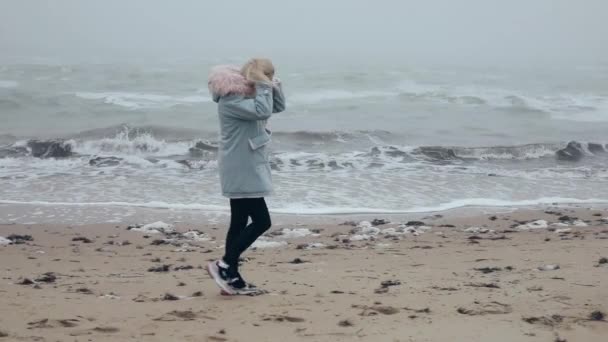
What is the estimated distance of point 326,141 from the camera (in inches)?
686

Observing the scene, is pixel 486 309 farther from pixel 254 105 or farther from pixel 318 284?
pixel 254 105

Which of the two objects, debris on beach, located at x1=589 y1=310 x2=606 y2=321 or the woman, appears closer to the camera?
debris on beach, located at x1=589 y1=310 x2=606 y2=321

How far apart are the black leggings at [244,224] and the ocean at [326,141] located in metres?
4.44

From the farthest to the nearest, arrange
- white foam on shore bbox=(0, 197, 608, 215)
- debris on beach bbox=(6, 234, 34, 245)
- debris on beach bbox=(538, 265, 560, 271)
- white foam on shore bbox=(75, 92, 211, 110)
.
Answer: white foam on shore bbox=(75, 92, 211, 110) → white foam on shore bbox=(0, 197, 608, 215) → debris on beach bbox=(6, 234, 34, 245) → debris on beach bbox=(538, 265, 560, 271)

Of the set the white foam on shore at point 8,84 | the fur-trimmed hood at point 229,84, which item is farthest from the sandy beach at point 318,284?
the white foam on shore at point 8,84

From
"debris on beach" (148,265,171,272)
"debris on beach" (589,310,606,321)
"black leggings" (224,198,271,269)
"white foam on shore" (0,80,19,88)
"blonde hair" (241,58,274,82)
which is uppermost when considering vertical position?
"white foam on shore" (0,80,19,88)

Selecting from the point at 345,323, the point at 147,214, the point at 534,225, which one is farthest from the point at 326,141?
the point at 345,323

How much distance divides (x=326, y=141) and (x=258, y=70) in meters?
12.8

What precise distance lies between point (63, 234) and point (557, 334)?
5678 mm

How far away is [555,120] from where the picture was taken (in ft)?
74.2

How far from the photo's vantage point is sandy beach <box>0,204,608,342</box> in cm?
403

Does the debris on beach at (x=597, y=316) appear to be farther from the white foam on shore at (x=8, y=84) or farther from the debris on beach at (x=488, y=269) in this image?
the white foam on shore at (x=8, y=84)

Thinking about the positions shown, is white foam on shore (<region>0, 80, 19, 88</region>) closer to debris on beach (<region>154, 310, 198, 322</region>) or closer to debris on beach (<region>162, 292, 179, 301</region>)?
debris on beach (<region>162, 292, 179, 301</region>)

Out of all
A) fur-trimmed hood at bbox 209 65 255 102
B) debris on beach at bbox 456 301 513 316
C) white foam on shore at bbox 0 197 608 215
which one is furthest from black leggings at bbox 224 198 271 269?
white foam on shore at bbox 0 197 608 215
